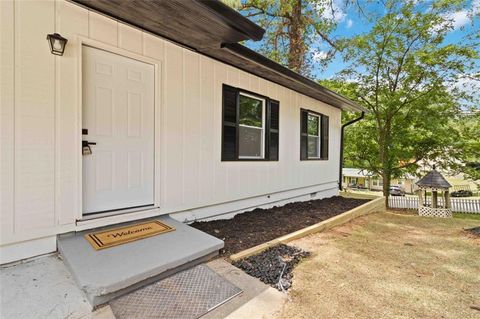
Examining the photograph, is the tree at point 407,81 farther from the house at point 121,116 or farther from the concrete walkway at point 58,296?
the concrete walkway at point 58,296

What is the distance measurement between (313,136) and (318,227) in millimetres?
3604

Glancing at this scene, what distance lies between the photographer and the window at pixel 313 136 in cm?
651

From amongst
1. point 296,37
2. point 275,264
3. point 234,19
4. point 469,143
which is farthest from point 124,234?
point 469,143

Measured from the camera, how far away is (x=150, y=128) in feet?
10.8

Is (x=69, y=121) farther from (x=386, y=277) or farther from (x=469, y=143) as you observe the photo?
(x=469, y=143)

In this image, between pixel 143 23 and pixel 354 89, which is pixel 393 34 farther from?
pixel 143 23

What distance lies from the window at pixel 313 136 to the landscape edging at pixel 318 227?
6.06 ft

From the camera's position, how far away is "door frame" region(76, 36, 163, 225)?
8.61ft

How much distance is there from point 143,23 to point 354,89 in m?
9.78

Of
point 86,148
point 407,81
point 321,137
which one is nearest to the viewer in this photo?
point 86,148

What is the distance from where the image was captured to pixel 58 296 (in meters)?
1.82

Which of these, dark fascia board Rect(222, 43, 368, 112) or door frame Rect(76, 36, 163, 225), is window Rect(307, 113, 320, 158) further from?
door frame Rect(76, 36, 163, 225)

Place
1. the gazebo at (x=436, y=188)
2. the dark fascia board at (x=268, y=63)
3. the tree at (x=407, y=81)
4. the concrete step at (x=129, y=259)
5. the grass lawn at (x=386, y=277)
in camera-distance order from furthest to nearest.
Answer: the tree at (x=407, y=81) → the gazebo at (x=436, y=188) → the dark fascia board at (x=268, y=63) → the grass lawn at (x=386, y=277) → the concrete step at (x=129, y=259)

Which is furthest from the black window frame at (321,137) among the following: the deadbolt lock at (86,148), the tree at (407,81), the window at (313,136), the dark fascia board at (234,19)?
the deadbolt lock at (86,148)
